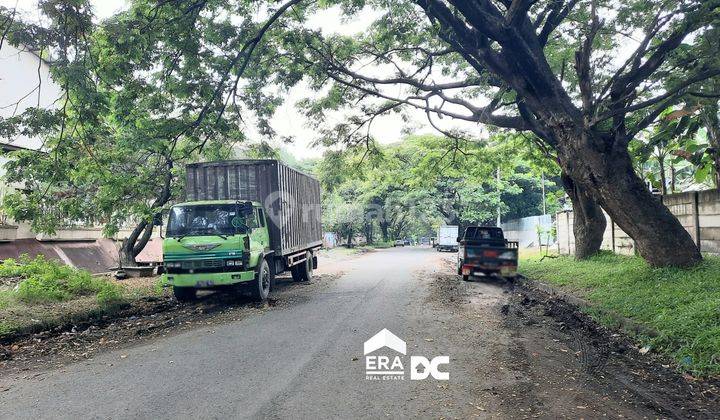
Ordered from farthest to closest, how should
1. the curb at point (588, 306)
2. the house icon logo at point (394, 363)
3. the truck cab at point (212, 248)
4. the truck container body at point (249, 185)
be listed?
the truck container body at point (249, 185) → the truck cab at point (212, 248) → the curb at point (588, 306) → the house icon logo at point (394, 363)

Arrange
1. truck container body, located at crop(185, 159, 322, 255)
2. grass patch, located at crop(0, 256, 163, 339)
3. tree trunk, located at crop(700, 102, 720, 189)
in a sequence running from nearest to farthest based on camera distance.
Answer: grass patch, located at crop(0, 256, 163, 339) → tree trunk, located at crop(700, 102, 720, 189) → truck container body, located at crop(185, 159, 322, 255)

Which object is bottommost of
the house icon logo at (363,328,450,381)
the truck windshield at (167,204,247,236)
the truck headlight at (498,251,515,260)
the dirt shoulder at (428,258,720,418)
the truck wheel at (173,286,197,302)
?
the dirt shoulder at (428,258,720,418)

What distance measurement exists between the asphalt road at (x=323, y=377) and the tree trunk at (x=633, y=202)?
3146 millimetres

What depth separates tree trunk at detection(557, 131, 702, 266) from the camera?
958cm

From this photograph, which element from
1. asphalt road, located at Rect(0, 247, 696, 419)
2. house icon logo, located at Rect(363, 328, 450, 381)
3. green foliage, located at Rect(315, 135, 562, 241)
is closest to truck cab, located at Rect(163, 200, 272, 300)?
asphalt road, located at Rect(0, 247, 696, 419)

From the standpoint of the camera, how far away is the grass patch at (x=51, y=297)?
8156mm

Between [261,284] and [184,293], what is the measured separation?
5.86 feet

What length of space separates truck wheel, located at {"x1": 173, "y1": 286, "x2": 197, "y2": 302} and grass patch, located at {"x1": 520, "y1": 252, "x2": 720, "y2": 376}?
858 centimetres

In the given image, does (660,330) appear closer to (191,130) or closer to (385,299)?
(385,299)

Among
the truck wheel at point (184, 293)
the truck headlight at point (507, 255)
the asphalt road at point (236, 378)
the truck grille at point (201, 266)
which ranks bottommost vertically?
the asphalt road at point (236, 378)

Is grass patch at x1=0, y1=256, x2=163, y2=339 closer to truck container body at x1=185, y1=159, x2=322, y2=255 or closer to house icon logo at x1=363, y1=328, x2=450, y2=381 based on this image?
truck container body at x1=185, y1=159, x2=322, y2=255

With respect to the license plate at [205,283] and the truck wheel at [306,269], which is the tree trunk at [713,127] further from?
the truck wheel at [306,269]

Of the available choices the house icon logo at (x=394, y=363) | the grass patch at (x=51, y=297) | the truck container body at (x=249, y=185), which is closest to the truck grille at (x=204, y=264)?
the grass patch at (x=51, y=297)

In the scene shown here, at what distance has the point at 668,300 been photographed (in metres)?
7.73
